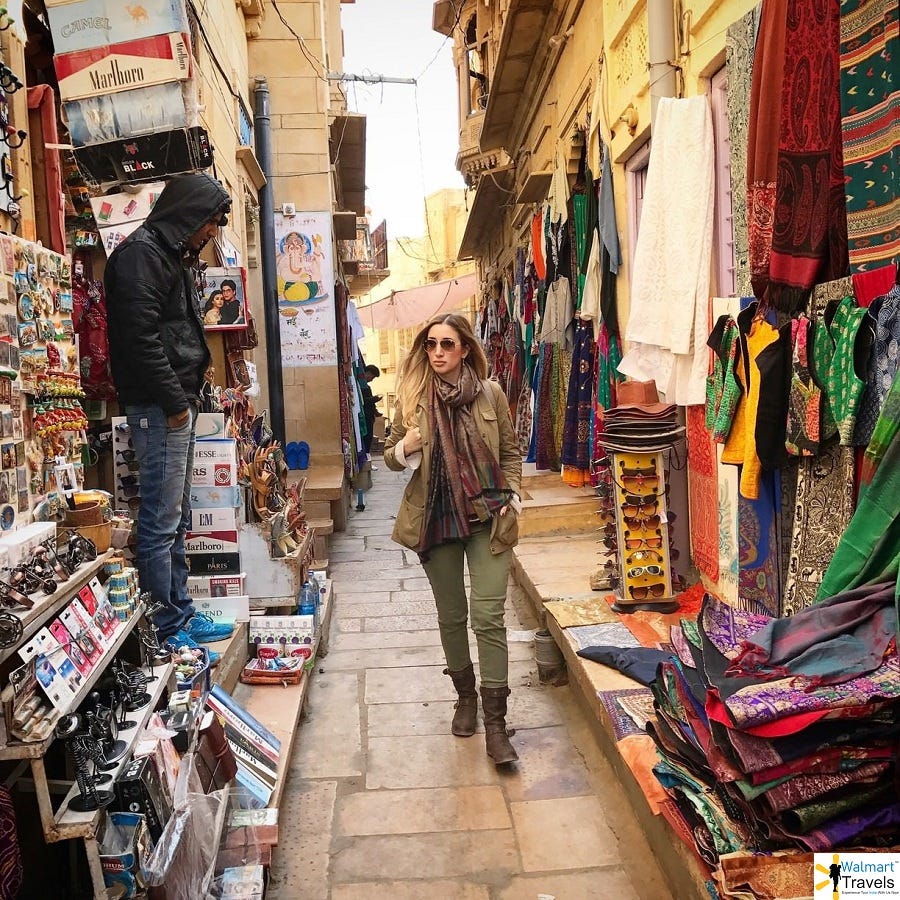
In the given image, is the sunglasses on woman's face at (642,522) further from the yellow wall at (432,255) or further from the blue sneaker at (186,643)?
the yellow wall at (432,255)

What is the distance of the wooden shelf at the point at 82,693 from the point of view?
5.77ft

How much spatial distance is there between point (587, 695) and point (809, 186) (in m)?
2.36

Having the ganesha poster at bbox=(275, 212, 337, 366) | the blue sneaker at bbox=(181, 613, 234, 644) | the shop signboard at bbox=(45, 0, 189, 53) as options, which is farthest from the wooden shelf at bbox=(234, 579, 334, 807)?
the ganesha poster at bbox=(275, 212, 337, 366)

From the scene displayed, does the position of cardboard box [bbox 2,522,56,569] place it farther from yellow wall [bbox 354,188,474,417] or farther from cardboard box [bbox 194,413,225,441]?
yellow wall [bbox 354,188,474,417]

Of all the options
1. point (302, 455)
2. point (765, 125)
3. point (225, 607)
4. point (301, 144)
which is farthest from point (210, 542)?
point (301, 144)

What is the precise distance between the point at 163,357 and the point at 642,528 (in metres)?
2.72

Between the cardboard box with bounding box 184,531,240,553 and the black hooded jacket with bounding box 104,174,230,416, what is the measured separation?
0.93 m

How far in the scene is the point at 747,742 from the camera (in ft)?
6.35

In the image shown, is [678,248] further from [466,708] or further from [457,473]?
[466,708]

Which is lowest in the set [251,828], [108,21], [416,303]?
[251,828]

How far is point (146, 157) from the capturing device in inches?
159

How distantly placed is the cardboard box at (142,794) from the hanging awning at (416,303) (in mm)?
18859

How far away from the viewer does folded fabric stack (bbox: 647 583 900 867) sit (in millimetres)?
1896

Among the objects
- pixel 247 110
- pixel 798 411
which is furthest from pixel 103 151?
pixel 247 110
